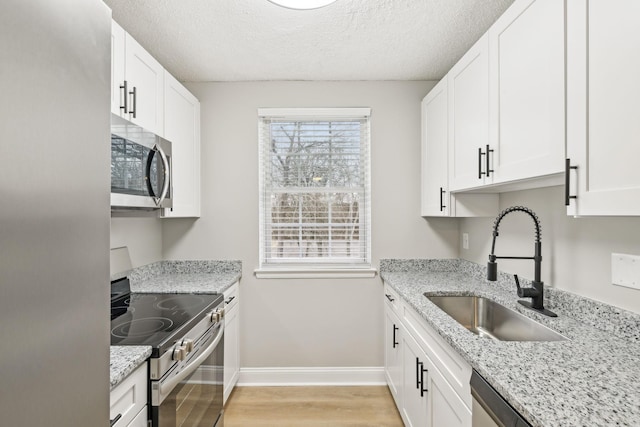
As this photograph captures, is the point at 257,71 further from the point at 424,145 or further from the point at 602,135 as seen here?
the point at 602,135

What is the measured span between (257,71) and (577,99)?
6.83ft

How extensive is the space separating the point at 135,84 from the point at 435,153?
1.93m

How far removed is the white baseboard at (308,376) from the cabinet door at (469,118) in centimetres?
164

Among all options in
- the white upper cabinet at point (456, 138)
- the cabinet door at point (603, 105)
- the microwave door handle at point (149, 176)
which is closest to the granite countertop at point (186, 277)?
the microwave door handle at point (149, 176)

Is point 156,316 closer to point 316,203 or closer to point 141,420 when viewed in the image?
point 141,420

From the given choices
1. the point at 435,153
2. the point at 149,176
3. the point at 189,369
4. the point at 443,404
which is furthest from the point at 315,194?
the point at 443,404

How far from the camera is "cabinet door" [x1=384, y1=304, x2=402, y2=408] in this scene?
2119 mm

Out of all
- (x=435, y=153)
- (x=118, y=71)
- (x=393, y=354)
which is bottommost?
(x=393, y=354)

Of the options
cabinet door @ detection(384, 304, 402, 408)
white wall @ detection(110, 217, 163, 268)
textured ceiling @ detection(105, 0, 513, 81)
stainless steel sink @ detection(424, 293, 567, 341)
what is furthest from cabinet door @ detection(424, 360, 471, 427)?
white wall @ detection(110, 217, 163, 268)

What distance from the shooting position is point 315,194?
9.00 feet

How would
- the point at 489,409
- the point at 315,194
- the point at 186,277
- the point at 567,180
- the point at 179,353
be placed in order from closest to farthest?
the point at 489,409, the point at 567,180, the point at 179,353, the point at 186,277, the point at 315,194

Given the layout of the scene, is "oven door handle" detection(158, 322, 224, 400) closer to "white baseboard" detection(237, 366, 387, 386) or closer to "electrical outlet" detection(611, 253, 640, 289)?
"white baseboard" detection(237, 366, 387, 386)

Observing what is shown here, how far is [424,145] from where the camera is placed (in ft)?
8.49

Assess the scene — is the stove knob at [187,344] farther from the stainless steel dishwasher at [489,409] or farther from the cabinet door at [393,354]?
the cabinet door at [393,354]
